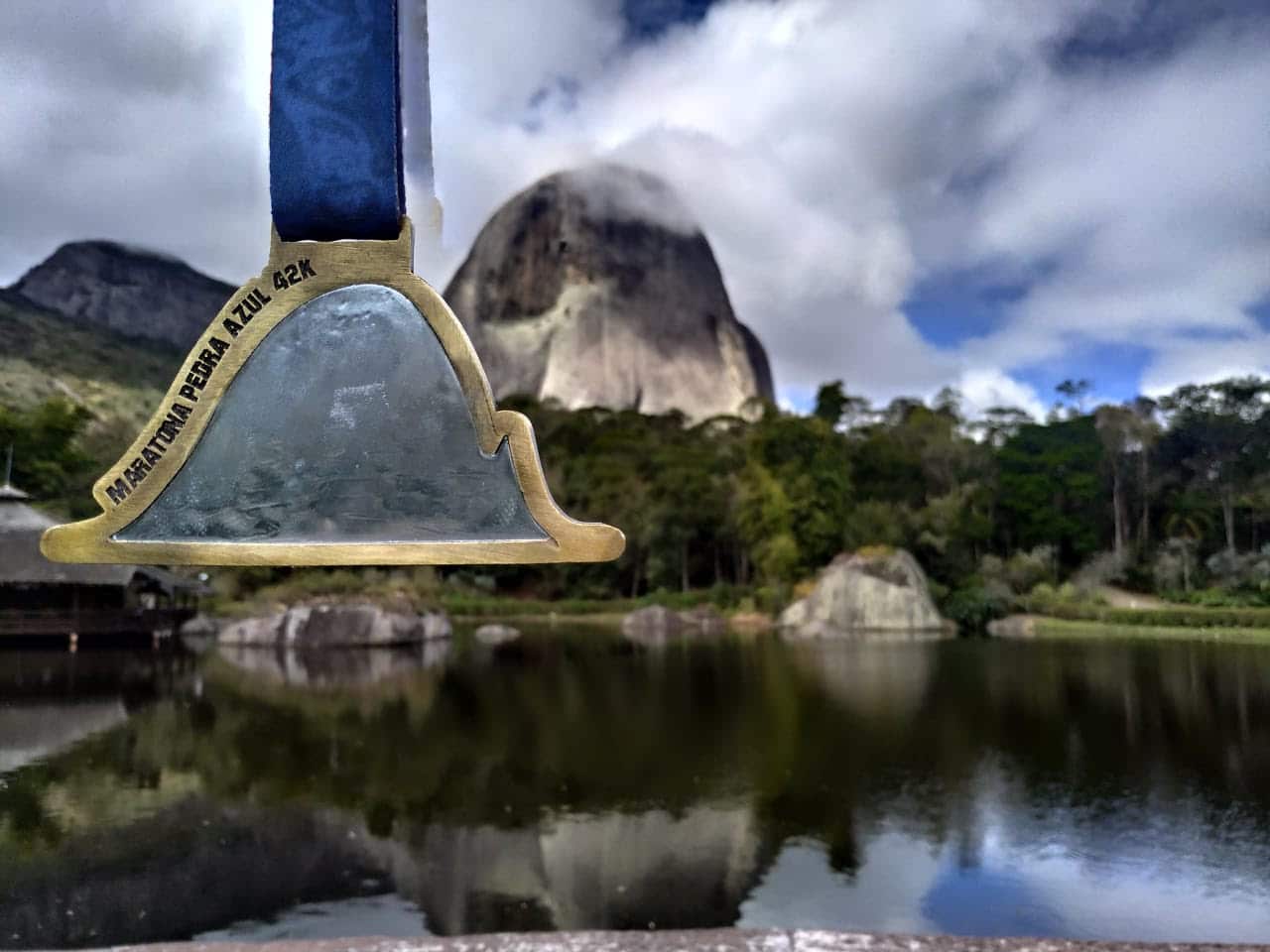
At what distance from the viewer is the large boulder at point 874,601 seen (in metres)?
28.6

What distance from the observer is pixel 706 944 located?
4.19 meters

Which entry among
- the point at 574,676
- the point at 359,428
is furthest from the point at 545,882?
the point at 574,676

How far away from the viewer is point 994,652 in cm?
2222

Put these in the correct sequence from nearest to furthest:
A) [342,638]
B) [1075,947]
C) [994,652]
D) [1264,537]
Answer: [1075,947]
[994,652]
[342,638]
[1264,537]

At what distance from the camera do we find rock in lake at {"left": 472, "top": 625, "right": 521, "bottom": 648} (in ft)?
87.8

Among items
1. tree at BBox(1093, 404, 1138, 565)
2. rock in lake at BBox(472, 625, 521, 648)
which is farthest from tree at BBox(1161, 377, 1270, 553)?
rock in lake at BBox(472, 625, 521, 648)

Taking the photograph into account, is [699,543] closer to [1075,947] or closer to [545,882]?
[545,882]

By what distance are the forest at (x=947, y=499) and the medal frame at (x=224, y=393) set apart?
25.1m

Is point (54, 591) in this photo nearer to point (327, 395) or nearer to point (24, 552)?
point (24, 552)

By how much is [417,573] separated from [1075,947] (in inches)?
1203

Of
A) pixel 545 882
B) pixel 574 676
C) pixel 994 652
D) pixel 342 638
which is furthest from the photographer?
pixel 342 638

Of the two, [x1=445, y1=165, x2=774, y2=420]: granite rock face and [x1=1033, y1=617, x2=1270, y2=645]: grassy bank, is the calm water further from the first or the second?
[x1=445, y1=165, x2=774, y2=420]: granite rock face

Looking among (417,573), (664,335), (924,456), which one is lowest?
(417,573)

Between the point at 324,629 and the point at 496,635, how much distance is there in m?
5.12
